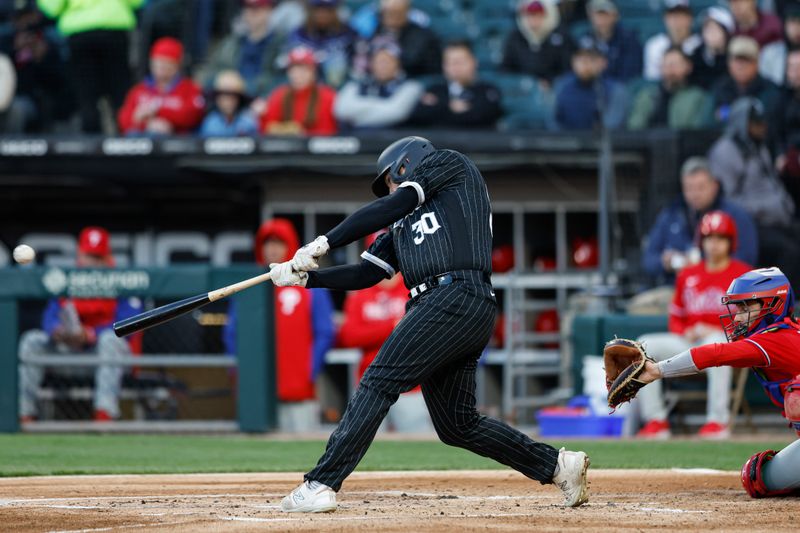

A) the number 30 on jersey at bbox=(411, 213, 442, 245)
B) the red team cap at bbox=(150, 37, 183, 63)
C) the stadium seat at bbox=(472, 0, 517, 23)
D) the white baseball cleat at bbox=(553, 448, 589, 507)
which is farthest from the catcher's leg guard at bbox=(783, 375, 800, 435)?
the stadium seat at bbox=(472, 0, 517, 23)

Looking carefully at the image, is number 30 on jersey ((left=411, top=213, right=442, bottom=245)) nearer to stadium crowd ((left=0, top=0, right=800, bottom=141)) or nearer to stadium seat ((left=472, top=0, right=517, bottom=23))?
stadium crowd ((left=0, top=0, right=800, bottom=141))

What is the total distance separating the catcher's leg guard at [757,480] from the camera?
18.4 ft

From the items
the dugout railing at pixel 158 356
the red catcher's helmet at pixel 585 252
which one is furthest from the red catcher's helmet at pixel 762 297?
the red catcher's helmet at pixel 585 252

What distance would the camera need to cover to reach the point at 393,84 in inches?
477

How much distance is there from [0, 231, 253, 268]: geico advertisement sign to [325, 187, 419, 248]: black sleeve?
8.28 m

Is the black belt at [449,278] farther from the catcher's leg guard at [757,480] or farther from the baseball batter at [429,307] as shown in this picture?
the catcher's leg guard at [757,480]

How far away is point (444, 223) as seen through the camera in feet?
16.8

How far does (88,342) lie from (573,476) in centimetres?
633

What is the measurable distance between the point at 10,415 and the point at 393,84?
14.7 feet

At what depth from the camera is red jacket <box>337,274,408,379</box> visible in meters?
10.5

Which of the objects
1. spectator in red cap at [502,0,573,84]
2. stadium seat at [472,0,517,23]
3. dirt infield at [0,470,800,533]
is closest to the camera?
dirt infield at [0,470,800,533]

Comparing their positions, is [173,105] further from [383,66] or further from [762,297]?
[762,297]

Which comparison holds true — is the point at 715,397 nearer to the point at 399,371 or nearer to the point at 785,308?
the point at 785,308

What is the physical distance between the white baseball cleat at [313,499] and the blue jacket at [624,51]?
27.4 ft
